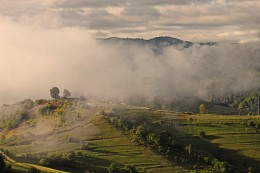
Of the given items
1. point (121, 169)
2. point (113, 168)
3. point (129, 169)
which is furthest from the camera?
point (113, 168)

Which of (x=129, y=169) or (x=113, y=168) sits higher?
(x=113, y=168)

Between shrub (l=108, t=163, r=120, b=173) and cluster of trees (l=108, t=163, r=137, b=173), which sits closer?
cluster of trees (l=108, t=163, r=137, b=173)

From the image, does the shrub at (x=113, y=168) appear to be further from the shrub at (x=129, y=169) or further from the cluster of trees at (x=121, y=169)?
the shrub at (x=129, y=169)

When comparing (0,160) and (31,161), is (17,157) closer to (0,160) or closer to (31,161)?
(31,161)

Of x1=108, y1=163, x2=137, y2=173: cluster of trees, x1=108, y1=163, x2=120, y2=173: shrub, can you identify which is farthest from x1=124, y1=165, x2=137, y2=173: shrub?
Answer: x1=108, y1=163, x2=120, y2=173: shrub

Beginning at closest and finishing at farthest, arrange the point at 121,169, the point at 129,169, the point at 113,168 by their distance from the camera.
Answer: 1. the point at 121,169
2. the point at 129,169
3. the point at 113,168

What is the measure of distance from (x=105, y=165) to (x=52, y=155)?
26.8 m

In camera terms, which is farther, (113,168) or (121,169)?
(113,168)

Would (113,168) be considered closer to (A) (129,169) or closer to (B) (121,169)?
(B) (121,169)

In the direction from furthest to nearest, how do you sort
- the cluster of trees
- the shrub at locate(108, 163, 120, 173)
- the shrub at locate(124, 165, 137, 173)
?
the shrub at locate(108, 163, 120, 173) → the shrub at locate(124, 165, 137, 173) → the cluster of trees

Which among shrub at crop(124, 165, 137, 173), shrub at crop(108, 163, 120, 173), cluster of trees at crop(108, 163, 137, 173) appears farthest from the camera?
shrub at crop(108, 163, 120, 173)

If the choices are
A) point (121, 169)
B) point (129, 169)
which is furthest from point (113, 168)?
point (129, 169)

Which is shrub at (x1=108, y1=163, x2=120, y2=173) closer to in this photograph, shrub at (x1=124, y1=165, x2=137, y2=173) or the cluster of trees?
the cluster of trees

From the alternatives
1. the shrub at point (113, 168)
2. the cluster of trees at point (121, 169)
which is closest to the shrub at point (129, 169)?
the cluster of trees at point (121, 169)
